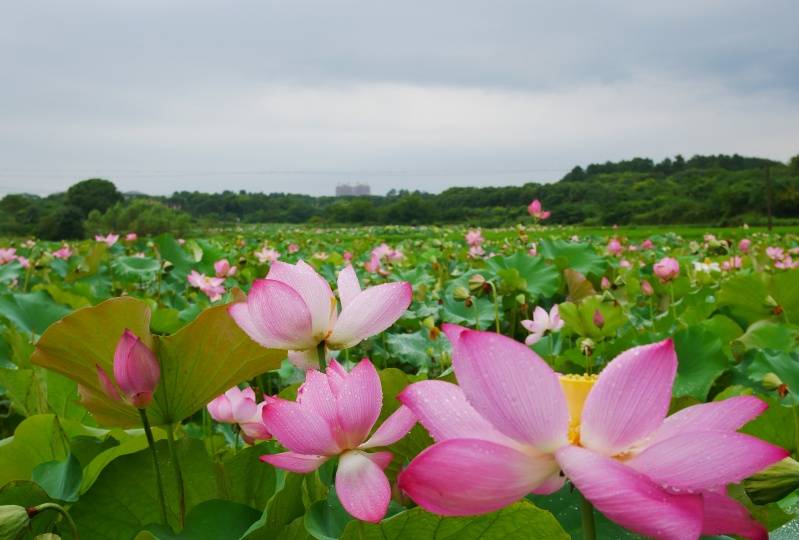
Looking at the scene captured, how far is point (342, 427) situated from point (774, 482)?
22cm

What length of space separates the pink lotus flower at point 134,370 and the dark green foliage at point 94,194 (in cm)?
2895

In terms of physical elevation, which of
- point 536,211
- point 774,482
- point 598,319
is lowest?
point 598,319

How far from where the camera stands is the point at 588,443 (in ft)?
0.97

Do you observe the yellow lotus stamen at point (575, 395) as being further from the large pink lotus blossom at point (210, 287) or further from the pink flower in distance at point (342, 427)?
the large pink lotus blossom at point (210, 287)

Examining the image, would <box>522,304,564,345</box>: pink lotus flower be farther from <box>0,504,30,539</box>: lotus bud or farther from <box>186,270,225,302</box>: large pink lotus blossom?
<box>0,504,30,539</box>: lotus bud

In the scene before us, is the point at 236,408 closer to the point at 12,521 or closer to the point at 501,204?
the point at 12,521

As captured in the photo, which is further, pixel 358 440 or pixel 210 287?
pixel 210 287

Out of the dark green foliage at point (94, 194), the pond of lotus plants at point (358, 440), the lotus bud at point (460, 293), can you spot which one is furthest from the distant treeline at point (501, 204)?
the pond of lotus plants at point (358, 440)

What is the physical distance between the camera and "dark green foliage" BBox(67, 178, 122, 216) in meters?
27.8

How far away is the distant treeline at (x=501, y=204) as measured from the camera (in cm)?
1888

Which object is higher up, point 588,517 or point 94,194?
point 94,194

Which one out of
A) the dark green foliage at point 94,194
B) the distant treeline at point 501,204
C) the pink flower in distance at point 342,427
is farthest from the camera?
the dark green foliage at point 94,194

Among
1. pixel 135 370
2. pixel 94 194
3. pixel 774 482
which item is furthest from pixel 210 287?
pixel 94 194

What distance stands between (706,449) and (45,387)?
998 mm
